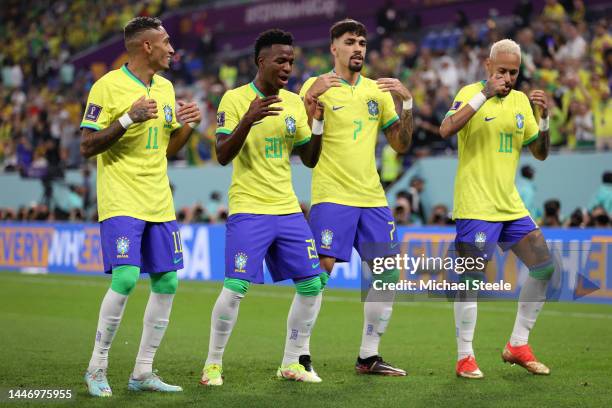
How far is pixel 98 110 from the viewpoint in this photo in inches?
266

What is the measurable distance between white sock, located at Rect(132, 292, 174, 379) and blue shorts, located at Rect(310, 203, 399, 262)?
4.57 ft

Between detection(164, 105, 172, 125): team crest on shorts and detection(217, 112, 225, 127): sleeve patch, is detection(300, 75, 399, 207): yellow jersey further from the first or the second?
detection(164, 105, 172, 125): team crest on shorts

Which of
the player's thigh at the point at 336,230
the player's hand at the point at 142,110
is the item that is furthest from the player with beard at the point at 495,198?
the player's hand at the point at 142,110

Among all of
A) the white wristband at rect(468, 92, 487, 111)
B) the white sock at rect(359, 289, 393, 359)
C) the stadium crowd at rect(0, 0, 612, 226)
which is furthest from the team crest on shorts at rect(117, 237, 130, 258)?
the stadium crowd at rect(0, 0, 612, 226)

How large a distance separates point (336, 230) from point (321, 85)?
111 centimetres

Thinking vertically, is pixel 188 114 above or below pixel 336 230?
above

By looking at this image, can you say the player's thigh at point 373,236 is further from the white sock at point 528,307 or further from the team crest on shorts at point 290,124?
the white sock at point 528,307

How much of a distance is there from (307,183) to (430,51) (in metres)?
4.42

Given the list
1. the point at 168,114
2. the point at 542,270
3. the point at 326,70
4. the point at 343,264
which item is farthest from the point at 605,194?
the point at 168,114

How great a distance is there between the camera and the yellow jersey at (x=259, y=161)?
7.19 meters

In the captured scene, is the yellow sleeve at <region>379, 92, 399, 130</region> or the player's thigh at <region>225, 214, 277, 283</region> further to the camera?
the yellow sleeve at <region>379, 92, 399, 130</region>

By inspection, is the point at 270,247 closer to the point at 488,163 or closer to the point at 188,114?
the point at 188,114

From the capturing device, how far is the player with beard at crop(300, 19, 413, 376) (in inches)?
306

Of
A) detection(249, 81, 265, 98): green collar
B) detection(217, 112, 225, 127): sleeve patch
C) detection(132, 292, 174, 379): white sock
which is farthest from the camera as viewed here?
detection(249, 81, 265, 98): green collar
